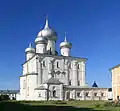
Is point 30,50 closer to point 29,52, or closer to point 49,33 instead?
point 29,52

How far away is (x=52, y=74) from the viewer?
65.8 meters

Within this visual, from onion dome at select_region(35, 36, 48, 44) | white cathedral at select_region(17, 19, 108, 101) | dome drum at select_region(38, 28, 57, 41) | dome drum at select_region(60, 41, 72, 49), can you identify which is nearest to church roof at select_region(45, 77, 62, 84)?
white cathedral at select_region(17, 19, 108, 101)

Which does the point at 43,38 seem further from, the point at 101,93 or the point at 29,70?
the point at 101,93

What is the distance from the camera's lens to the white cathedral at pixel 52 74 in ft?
203

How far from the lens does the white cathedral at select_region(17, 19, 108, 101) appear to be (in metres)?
62.0

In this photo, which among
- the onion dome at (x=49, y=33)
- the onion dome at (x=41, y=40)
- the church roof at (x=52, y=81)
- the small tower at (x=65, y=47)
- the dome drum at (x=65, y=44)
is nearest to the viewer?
the church roof at (x=52, y=81)

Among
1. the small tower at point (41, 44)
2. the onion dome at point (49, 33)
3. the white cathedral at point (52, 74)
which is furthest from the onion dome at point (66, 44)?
the small tower at point (41, 44)

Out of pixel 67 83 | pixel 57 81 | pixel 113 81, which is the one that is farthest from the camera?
pixel 67 83

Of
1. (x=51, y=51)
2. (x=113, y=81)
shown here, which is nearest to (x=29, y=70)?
(x=51, y=51)

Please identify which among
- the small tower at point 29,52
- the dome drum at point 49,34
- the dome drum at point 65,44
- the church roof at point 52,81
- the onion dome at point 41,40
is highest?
the dome drum at point 49,34

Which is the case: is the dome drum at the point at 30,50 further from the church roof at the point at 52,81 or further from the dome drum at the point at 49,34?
the church roof at the point at 52,81

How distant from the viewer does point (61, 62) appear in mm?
67875

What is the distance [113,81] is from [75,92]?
1997 centimetres

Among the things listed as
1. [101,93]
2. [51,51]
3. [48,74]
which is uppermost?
[51,51]
